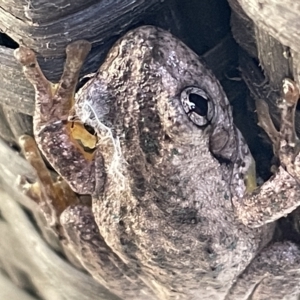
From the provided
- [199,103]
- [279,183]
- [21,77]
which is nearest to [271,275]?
[279,183]

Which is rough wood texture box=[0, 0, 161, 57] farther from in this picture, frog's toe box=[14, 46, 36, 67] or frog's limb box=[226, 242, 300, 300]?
frog's limb box=[226, 242, 300, 300]

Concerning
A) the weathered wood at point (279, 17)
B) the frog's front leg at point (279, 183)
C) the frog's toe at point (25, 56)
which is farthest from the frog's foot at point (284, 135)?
the frog's toe at point (25, 56)

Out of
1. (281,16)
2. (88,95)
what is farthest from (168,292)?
(281,16)

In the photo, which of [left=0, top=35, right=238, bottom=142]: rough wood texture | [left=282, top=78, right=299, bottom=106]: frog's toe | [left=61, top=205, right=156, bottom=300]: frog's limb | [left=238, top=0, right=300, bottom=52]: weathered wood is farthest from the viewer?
[left=61, top=205, right=156, bottom=300]: frog's limb

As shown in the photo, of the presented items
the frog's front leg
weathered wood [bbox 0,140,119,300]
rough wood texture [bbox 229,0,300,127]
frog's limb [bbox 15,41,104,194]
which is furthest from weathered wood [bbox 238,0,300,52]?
weathered wood [bbox 0,140,119,300]

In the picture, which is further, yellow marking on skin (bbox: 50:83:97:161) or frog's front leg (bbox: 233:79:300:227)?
yellow marking on skin (bbox: 50:83:97:161)

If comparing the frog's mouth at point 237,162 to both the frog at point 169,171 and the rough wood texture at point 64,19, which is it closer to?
the frog at point 169,171

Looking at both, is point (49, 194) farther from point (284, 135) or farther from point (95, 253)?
point (284, 135)

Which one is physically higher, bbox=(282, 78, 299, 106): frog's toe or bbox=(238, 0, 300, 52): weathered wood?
bbox=(238, 0, 300, 52): weathered wood
